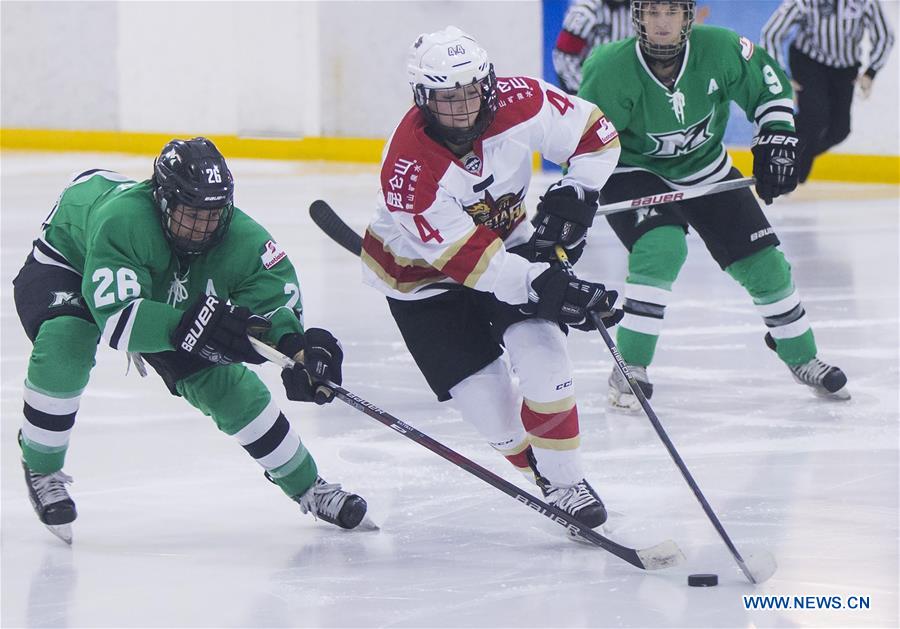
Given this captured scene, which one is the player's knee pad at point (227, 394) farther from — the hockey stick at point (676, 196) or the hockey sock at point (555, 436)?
the hockey stick at point (676, 196)

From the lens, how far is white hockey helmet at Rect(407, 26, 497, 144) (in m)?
2.68

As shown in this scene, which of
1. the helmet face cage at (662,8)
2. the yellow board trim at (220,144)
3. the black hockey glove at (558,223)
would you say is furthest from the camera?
the yellow board trim at (220,144)

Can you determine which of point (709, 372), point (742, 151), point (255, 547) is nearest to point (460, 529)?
point (255, 547)

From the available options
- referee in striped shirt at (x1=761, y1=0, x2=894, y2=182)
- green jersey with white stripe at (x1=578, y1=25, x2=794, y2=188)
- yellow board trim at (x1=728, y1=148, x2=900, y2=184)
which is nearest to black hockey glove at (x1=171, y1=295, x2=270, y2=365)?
green jersey with white stripe at (x1=578, y1=25, x2=794, y2=188)

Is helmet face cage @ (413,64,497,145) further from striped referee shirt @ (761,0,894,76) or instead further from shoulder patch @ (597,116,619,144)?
striped referee shirt @ (761,0,894,76)

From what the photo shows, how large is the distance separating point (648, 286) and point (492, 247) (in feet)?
3.88

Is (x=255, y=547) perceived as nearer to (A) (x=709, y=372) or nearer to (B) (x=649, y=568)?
(B) (x=649, y=568)

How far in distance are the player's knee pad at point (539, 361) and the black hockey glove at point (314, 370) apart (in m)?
0.34

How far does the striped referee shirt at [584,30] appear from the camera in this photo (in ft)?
21.3

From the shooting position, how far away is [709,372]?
4.22 meters

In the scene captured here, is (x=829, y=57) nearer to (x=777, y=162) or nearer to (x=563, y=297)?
(x=777, y=162)

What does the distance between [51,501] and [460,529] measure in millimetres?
810

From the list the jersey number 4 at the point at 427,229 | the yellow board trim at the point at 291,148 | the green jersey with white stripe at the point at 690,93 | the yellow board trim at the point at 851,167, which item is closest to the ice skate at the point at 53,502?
the jersey number 4 at the point at 427,229

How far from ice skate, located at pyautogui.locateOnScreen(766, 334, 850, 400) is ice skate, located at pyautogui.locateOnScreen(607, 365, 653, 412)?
411 millimetres
